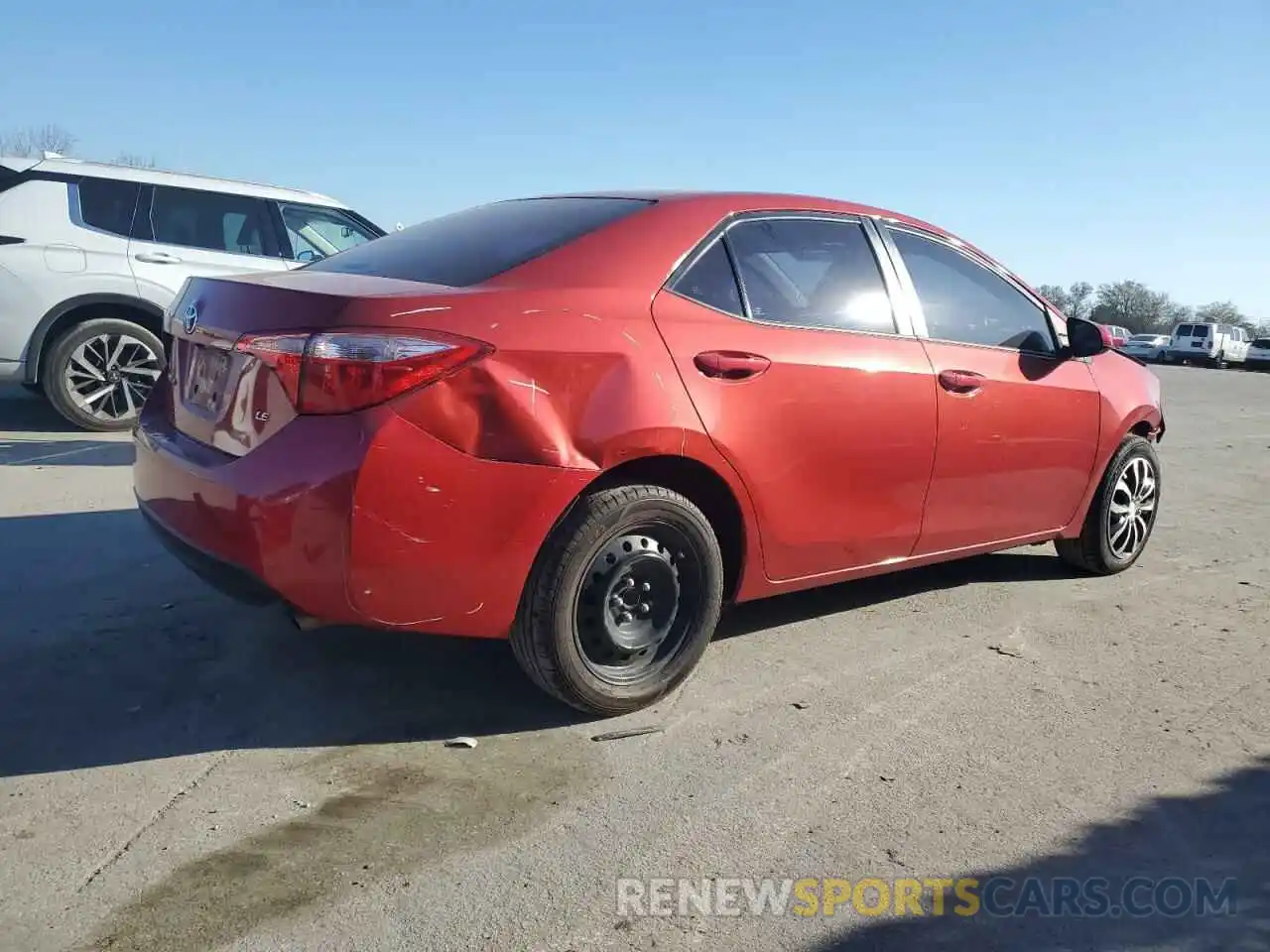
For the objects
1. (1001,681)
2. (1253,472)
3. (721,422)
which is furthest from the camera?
(1253,472)

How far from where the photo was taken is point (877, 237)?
425 cm

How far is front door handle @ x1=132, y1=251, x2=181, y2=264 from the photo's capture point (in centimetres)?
785

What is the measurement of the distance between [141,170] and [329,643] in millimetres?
5804

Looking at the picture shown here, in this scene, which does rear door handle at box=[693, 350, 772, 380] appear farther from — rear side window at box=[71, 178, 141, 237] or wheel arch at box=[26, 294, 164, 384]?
rear side window at box=[71, 178, 141, 237]

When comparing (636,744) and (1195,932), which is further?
(636,744)

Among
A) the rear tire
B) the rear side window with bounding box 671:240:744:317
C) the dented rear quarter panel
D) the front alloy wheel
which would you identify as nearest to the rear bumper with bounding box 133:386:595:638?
the dented rear quarter panel

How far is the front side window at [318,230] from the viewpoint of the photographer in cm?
876

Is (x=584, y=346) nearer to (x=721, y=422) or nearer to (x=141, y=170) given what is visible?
(x=721, y=422)

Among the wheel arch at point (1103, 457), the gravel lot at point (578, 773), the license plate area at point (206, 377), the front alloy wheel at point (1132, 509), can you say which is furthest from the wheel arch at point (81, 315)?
the front alloy wheel at point (1132, 509)

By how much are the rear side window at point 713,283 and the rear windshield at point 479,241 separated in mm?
297

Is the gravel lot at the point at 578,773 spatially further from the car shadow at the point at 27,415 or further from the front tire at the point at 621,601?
the car shadow at the point at 27,415

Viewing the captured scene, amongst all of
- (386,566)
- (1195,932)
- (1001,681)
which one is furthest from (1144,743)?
(386,566)

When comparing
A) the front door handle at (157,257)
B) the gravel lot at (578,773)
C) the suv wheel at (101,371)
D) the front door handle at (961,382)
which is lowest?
the gravel lot at (578,773)

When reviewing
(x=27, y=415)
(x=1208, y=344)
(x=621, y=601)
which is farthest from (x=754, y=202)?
(x=1208, y=344)
